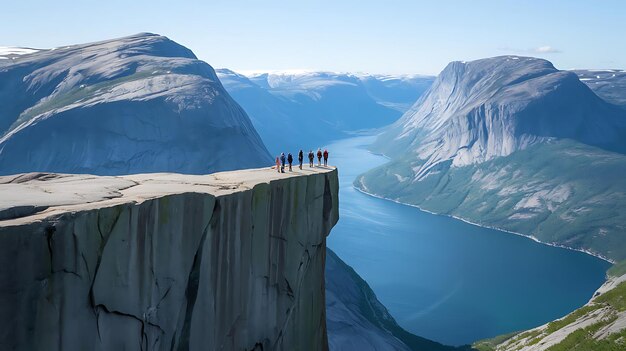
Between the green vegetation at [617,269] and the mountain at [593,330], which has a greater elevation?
the mountain at [593,330]

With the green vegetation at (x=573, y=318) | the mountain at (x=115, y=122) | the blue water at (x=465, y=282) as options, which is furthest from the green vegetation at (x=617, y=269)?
the green vegetation at (x=573, y=318)

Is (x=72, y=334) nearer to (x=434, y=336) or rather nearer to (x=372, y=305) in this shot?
(x=372, y=305)

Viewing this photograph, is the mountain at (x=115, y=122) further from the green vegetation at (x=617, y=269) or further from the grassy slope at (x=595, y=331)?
the green vegetation at (x=617, y=269)

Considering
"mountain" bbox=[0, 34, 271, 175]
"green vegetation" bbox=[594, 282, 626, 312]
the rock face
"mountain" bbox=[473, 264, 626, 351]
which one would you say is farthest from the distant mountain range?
the rock face

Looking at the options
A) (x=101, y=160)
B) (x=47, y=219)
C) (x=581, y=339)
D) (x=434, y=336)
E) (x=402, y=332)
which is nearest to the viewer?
(x=47, y=219)

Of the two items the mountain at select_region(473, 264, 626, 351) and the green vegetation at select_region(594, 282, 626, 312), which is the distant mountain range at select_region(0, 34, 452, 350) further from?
the mountain at select_region(473, 264, 626, 351)

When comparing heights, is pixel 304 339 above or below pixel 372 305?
above

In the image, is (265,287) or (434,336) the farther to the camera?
(434,336)

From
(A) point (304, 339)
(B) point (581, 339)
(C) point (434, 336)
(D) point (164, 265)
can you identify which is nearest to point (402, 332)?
(C) point (434, 336)
